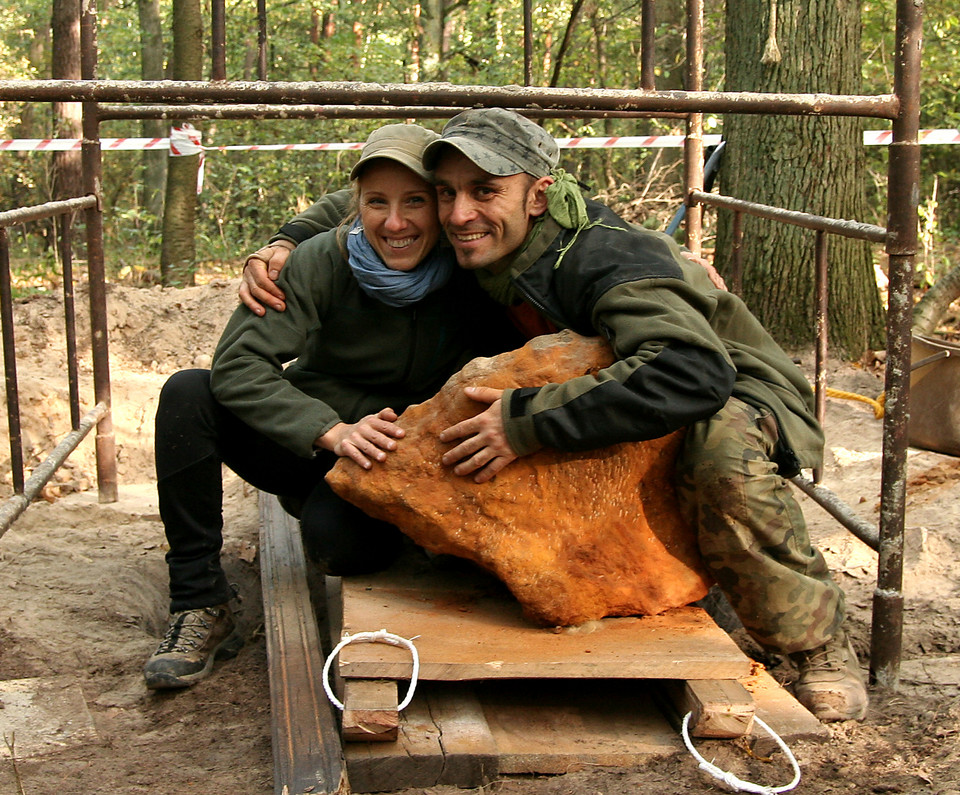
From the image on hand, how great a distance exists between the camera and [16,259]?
12.2 m

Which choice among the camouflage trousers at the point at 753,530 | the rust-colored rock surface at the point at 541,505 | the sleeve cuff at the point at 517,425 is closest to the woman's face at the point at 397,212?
the rust-colored rock surface at the point at 541,505

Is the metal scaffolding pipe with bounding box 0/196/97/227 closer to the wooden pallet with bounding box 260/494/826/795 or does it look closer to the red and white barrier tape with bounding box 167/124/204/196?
the wooden pallet with bounding box 260/494/826/795

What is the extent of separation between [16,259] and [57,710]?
10.9m

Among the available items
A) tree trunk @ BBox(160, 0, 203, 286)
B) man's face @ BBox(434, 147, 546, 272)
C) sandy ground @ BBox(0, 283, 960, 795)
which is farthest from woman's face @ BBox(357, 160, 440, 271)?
tree trunk @ BBox(160, 0, 203, 286)

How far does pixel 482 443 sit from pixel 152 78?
503 inches

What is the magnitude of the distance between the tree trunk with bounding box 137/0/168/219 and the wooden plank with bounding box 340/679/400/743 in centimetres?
1258

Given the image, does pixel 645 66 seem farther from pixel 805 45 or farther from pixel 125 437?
pixel 125 437

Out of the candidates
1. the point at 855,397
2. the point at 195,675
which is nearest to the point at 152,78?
the point at 855,397

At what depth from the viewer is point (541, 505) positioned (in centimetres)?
250

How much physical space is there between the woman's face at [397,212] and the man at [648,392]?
79mm

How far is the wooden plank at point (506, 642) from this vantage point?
7.45 ft

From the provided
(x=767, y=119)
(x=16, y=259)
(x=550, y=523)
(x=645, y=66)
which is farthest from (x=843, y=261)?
(x=16, y=259)

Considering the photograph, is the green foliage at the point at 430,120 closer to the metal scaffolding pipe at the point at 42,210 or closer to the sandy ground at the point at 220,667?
the sandy ground at the point at 220,667

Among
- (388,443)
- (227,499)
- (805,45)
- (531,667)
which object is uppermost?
(805,45)
